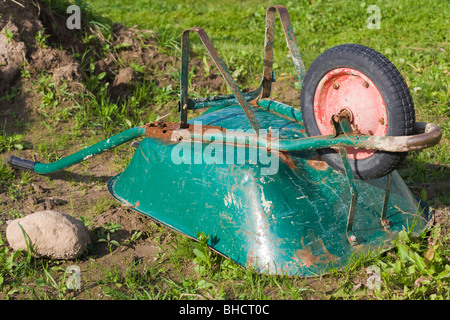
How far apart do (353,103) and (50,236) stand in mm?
1734

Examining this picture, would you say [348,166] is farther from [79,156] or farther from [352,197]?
[79,156]

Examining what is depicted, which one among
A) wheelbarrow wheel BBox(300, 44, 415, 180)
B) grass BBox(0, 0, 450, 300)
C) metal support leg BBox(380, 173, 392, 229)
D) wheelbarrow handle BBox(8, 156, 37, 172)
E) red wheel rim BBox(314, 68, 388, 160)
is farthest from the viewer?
wheelbarrow handle BBox(8, 156, 37, 172)

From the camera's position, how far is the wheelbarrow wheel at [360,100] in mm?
2539

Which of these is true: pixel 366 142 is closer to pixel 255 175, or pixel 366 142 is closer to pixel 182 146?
pixel 255 175

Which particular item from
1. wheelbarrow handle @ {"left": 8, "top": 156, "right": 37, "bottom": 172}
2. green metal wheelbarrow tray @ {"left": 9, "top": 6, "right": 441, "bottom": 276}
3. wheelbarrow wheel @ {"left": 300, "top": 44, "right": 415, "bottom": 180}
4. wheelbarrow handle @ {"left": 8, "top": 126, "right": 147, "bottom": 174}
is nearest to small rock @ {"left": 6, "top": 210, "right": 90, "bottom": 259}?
green metal wheelbarrow tray @ {"left": 9, "top": 6, "right": 441, "bottom": 276}

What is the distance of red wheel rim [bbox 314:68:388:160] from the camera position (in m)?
2.66

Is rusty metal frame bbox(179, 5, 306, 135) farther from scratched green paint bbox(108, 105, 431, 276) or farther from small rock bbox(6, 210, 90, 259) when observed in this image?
small rock bbox(6, 210, 90, 259)

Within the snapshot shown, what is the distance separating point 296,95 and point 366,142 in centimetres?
261

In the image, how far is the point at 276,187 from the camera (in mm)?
2859

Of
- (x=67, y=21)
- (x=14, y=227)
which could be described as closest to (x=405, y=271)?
(x=14, y=227)

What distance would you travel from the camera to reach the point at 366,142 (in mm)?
2564

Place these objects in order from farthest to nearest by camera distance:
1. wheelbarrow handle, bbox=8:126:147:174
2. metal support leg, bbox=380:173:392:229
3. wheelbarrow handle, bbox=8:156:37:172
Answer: wheelbarrow handle, bbox=8:156:37:172 < wheelbarrow handle, bbox=8:126:147:174 < metal support leg, bbox=380:173:392:229

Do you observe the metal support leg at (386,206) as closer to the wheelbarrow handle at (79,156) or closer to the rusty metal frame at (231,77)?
the rusty metal frame at (231,77)

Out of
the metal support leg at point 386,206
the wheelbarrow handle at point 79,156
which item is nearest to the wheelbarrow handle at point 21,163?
the wheelbarrow handle at point 79,156
